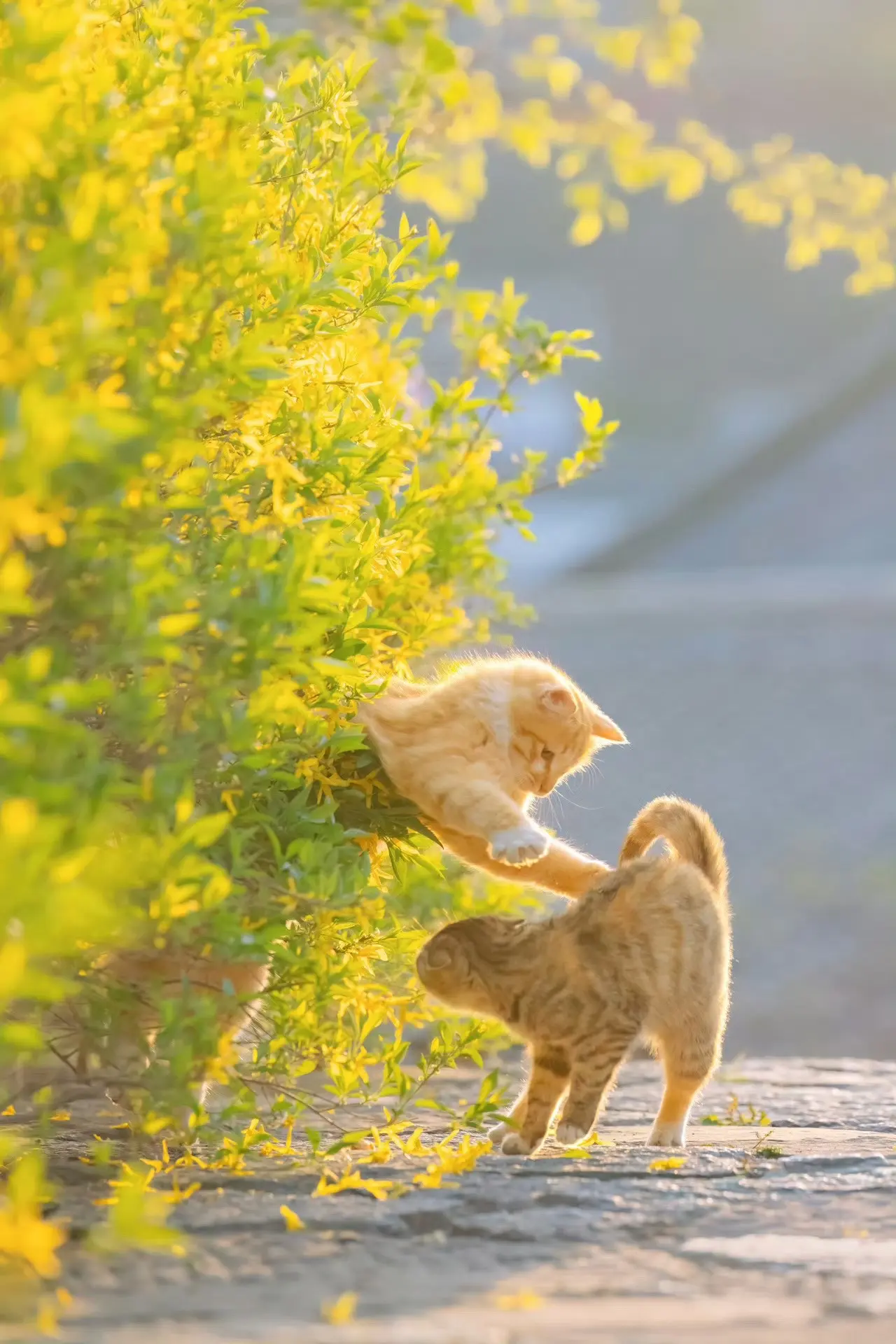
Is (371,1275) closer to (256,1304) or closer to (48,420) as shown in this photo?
(256,1304)

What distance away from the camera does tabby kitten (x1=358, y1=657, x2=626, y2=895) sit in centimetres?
347

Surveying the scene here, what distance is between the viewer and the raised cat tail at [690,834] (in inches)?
160

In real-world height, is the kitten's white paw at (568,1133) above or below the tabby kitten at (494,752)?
below

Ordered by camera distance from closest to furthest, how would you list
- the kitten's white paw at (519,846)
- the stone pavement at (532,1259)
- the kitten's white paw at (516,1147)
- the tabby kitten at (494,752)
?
1. the stone pavement at (532,1259)
2. the kitten's white paw at (519,846)
3. the tabby kitten at (494,752)
4. the kitten's white paw at (516,1147)

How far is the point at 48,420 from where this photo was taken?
5.47 feet

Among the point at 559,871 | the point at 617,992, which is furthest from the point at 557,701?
the point at 617,992

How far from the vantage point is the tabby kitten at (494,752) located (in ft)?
11.4

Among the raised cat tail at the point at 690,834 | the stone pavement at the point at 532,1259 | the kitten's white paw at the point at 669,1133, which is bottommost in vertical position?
the stone pavement at the point at 532,1259

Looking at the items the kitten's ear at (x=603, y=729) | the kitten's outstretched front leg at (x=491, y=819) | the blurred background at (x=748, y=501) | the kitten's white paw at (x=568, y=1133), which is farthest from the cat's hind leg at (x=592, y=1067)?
the blurred background at (x=748, y=501)

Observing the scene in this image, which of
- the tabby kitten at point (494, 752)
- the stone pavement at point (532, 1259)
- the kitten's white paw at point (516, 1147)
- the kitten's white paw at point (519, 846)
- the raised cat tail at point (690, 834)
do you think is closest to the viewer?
the stone pavement at point (532, 1259)

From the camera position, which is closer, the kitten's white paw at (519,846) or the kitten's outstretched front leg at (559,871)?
the kitten's white paw at (519,846)

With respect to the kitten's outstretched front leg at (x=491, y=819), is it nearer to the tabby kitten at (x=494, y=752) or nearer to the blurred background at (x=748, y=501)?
the tabby kitten at (x=494, y=752)

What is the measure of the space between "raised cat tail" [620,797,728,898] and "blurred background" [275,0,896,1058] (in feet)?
17.0

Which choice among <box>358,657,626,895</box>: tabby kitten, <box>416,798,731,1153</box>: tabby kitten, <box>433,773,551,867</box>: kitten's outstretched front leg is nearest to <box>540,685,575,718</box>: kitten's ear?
<box>358,657,626,895</box>: tabby kitten
